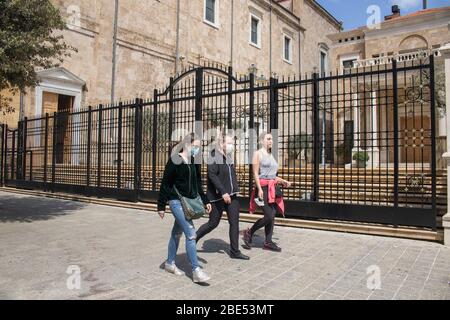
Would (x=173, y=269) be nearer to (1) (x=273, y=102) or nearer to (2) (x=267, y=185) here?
(2) (x=267, y=185)

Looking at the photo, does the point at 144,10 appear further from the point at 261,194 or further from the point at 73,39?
the point at 261,194

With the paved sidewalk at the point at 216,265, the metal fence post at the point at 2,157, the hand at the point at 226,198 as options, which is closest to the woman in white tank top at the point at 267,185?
the paved sidewalk at the point at 216,265

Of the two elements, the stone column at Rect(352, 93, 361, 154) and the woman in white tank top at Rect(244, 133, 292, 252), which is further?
the stone column at Rect(352, 93, 361, 154)

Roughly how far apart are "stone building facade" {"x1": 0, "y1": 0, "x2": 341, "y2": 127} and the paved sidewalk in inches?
488

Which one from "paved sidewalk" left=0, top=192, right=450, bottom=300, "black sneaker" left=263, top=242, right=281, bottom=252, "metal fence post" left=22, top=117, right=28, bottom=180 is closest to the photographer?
"paved sidewalk" left=0, top=192, right=450, bottom=300

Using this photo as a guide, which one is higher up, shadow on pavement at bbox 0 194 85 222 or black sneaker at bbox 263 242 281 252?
shadow on pavement at bbox 0 194 85 222

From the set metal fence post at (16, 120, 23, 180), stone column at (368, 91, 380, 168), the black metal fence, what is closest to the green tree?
the black metal fence

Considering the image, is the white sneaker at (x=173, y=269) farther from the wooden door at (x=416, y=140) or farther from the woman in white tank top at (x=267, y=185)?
the wooden door at (x=416, y=140)

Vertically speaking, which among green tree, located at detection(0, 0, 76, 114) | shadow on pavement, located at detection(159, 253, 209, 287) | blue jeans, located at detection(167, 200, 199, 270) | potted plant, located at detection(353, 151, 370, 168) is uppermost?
green tree, located at detection(0, 0, 76, 114)

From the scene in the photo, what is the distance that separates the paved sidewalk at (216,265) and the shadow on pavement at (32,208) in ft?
3.78

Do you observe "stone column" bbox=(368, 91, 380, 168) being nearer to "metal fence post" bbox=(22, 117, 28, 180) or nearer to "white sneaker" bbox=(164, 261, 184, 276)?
"white sneaker" bbox=(164, 261, 184, 276)

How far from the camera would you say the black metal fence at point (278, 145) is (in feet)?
23.9

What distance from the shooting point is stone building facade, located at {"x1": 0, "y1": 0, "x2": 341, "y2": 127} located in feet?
61.5

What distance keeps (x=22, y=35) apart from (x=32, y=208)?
4.98 m
